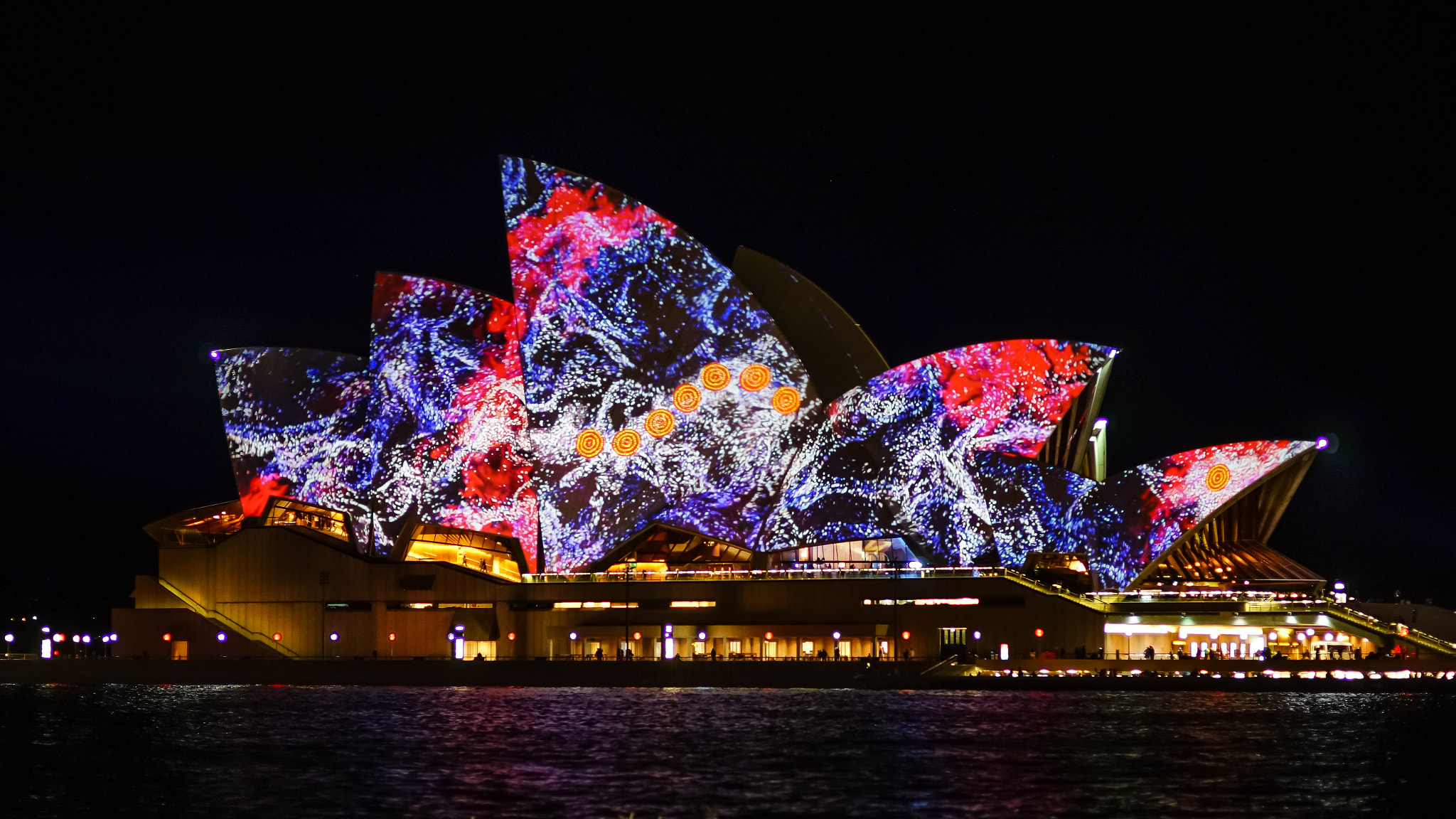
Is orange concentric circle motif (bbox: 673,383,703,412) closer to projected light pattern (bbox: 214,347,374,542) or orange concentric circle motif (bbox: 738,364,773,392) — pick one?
orange concentric circle motif (bbox: 738,364,773,392)

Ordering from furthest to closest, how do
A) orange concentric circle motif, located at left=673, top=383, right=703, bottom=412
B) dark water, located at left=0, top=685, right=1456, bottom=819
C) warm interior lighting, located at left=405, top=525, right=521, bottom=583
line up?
warm interior lighting, located at left=405, top=525, right=521, bottom=583, orange concentric circle motif, located at left=673, top=383, right=703, bottom=412, dark water, located at left=0, top=685, right=1456, bottom=819

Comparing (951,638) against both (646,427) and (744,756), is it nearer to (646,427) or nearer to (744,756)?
(646,427)

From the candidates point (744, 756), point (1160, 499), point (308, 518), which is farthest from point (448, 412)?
point (744, 756)

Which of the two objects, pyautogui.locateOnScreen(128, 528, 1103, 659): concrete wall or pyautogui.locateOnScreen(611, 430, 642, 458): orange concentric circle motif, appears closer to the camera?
pyautogui.locateOnScreen(128, 528, 1103, 659): concrete wall

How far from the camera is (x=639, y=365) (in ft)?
187

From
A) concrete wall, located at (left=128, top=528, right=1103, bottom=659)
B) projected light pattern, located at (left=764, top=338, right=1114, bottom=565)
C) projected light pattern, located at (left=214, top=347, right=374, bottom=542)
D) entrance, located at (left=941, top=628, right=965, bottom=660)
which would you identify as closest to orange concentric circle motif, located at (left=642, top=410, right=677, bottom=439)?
projected light pattern, located at (left=764, top=338, right=1114, bottom=565)

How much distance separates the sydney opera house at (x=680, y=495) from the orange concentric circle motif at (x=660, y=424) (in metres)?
0.10

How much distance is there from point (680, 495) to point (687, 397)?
3.29m

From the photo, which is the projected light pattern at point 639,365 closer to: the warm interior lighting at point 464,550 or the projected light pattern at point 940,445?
the projected light pattern at point 940,445

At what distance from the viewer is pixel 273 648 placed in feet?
190

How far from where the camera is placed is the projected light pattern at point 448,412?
192 ft

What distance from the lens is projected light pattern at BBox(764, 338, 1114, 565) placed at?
5338cm

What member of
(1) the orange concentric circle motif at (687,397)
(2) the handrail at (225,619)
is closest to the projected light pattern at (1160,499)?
(1) the orange concentric circle motif at (687,397)

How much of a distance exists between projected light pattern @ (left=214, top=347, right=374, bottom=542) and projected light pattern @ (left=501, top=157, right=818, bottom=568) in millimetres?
6786
